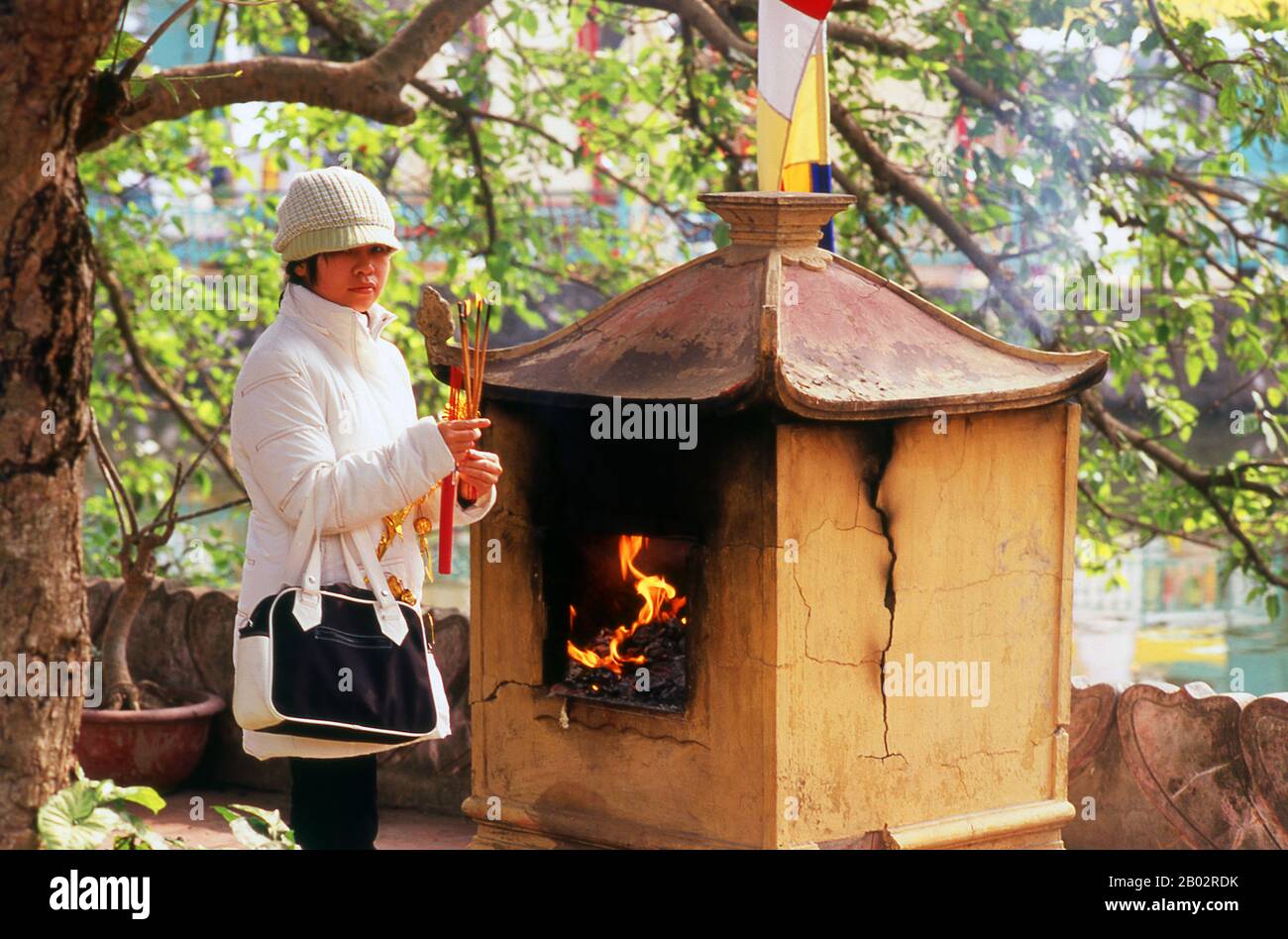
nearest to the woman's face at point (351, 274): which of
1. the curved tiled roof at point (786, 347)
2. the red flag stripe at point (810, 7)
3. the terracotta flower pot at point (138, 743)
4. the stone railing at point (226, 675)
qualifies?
the curved tiled roof at point (786, 347)

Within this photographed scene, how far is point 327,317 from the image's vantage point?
13.6 ft

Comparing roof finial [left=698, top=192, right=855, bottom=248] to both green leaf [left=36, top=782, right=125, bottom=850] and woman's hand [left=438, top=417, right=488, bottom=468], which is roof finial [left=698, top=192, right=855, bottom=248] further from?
green leaf [left=36, top=782, right=125, bottom=850]

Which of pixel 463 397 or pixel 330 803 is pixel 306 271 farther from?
pixel 330 803

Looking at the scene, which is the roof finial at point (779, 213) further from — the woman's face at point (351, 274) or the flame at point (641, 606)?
the woman's face at point (351, 274)

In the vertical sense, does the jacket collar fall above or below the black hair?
below

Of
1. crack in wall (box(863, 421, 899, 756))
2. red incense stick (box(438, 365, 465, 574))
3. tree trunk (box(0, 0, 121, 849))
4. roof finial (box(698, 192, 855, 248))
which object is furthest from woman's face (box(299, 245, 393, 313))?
crack in wall (box(863, 421, 899, 756))

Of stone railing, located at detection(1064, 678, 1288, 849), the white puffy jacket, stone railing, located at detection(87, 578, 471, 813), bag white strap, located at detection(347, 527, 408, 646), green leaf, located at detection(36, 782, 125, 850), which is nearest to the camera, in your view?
green leaf, located at detection(36, 782, 125, 850)

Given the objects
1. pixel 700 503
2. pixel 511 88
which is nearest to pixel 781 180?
pixel 700 503

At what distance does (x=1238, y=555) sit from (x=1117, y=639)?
6.65 meters

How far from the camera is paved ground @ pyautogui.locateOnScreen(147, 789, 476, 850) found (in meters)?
6.37

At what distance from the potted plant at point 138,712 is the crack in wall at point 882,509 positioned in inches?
118

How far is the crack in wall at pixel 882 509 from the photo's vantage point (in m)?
4.86

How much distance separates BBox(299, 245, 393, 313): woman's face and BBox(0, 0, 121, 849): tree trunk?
727 millimetres

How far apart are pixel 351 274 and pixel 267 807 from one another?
332 centimetres
